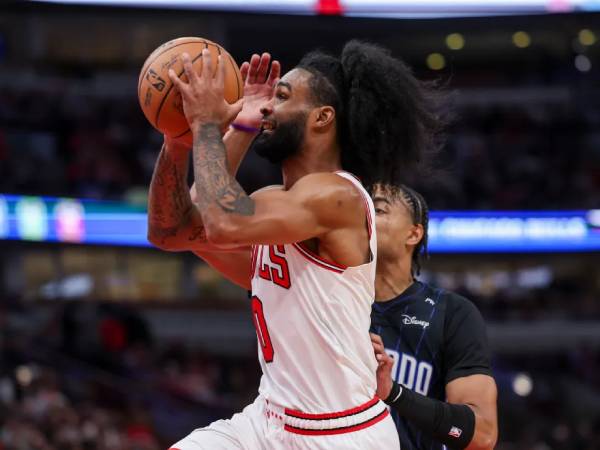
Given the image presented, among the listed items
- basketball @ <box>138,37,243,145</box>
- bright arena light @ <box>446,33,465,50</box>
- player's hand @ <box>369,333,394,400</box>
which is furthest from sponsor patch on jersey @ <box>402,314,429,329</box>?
bright arena light @ <box>446,33,465,50</box>

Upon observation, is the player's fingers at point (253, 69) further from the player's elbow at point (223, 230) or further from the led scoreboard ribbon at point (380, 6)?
the led scoreboard ribbon at point (380, 6)

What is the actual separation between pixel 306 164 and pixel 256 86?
59 centimetres

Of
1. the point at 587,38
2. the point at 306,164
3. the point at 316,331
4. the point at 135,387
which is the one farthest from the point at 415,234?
the point at 587,38

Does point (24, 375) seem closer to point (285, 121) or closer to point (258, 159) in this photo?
point (258, 159)

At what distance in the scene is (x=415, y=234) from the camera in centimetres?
460

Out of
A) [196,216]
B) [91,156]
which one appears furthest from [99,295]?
[196,216]

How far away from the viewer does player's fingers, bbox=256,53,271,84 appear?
4.12m

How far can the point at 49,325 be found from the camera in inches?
577

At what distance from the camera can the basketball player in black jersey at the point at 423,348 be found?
3.90 meters

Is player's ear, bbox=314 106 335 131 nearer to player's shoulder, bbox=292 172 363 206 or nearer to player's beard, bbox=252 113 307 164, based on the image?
player's beard, bbox=252 113 307 164

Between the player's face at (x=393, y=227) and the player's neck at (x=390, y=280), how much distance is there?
→ 0.04m

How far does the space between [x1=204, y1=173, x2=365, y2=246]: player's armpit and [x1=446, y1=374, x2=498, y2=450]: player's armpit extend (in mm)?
1004

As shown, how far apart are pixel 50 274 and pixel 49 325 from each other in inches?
140

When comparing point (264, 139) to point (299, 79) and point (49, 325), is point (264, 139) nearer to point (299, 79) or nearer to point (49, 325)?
point (299, 79)
